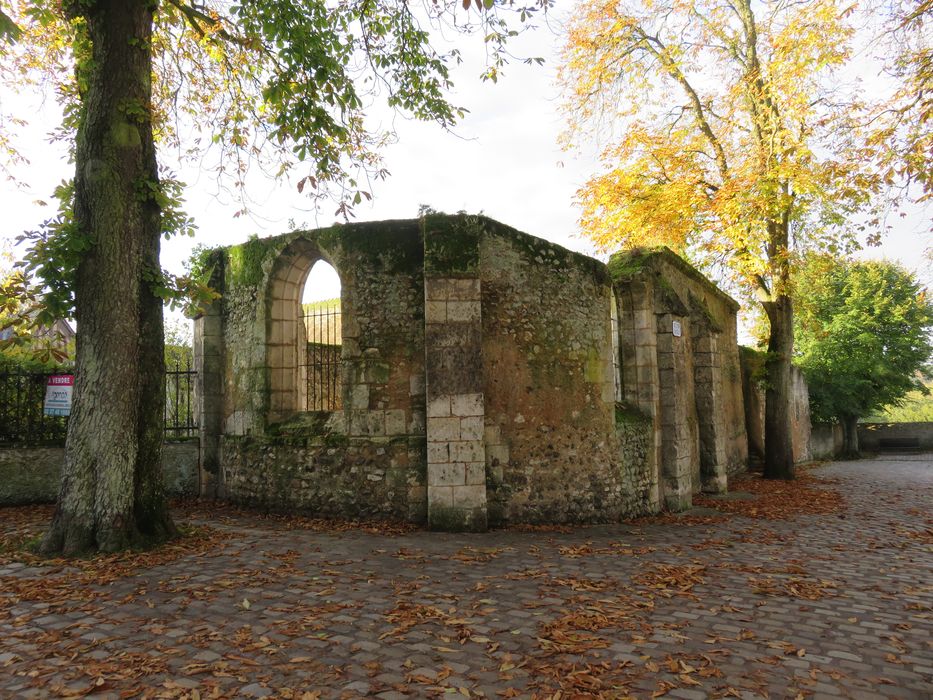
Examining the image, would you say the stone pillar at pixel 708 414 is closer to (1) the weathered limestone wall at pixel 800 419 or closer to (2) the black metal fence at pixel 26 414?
(2) the black metal fence at pixel 26 414

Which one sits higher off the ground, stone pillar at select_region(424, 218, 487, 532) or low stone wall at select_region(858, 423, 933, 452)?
stone pillar at select_region(424, 218, 487, 532)

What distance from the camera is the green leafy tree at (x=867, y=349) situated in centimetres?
2305

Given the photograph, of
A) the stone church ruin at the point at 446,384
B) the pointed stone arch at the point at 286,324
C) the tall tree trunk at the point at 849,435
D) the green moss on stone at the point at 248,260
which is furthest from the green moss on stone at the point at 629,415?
the tall tree trunk at the point at 849,435

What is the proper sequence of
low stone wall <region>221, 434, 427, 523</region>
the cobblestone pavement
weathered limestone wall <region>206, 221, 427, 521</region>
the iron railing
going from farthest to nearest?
the iron railing < weathered limestone wall <region>206, 221, 427, 521</region> < low stone wall <region>221, 434, 427, 523</region> < the cobblestone pavement

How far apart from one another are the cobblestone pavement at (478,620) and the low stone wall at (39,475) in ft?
12.0

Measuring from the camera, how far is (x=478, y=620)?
14.4ft

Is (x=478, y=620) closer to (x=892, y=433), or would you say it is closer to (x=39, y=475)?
(x=39, y=475)

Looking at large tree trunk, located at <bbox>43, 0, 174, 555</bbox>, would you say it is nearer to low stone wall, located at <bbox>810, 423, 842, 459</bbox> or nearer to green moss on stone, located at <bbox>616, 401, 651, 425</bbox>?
green moss on stone, located at <bbox>616, 401, 651, 425</bbox>

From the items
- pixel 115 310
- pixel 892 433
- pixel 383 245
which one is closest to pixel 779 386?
pixel 383 245

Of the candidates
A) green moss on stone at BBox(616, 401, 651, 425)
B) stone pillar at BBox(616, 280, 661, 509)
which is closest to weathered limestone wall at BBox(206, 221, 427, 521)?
green moss on stone at BBox(616, 401, 651, 425)

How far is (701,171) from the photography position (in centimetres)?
1379

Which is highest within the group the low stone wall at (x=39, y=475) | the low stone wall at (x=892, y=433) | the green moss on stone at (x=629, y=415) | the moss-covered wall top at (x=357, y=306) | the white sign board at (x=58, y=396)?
the moss-covered wall top at (x=357, y=306)

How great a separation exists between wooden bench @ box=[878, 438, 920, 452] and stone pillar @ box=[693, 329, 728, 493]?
66.1ft

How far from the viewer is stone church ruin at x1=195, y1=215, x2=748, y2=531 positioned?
25.6ft
